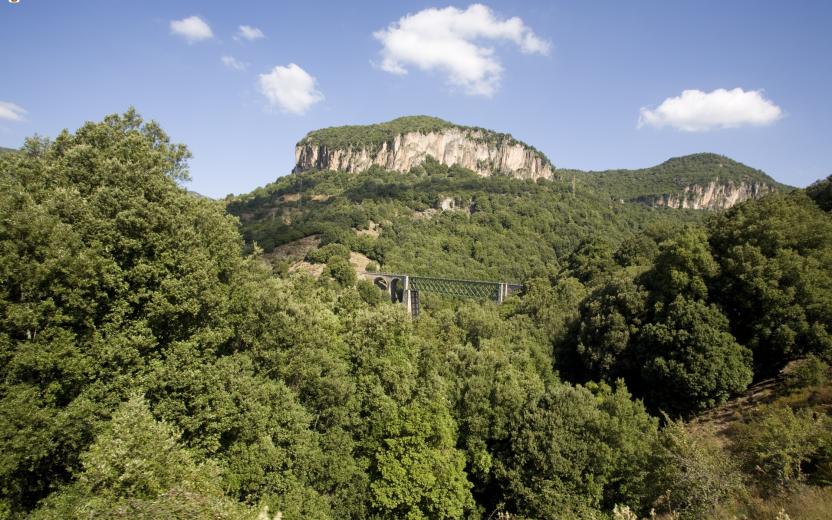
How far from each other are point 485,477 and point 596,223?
436 ft

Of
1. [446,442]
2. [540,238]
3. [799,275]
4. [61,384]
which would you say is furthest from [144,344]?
[540,238]

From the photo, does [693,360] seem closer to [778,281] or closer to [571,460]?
[778,281]

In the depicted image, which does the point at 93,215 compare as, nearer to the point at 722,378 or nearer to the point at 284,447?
the point at 284,447

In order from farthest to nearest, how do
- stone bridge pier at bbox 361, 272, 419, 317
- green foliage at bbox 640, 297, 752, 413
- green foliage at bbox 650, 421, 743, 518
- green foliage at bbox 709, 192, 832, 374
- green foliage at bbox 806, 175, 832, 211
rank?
stone bridge pier at bbox 361, 272, 419, 317, green foliage at bbox 806, 175, 832, 211, green foliage at bbox 640, 297, 752, 413, green foliage at bbox 709, 192, 832, 374, green foliage at bbox 650, 421, 743, 518

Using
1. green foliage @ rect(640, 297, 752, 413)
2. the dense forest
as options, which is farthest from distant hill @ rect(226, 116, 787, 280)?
green foliage @ rect(640, 297, 752, 413)

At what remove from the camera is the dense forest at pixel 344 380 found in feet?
34.7

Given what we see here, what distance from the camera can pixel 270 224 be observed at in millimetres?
121438

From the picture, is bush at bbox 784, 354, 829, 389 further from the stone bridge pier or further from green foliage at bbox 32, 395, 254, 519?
the stone bridge pier

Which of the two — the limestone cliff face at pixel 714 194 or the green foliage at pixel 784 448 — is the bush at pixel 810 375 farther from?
the limestone cliff face at pixel 714 194

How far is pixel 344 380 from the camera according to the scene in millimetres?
18094

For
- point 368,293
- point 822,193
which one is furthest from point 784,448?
point 368,293

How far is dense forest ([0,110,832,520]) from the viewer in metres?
10.6

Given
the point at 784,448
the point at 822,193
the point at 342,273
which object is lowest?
the point at 784,448

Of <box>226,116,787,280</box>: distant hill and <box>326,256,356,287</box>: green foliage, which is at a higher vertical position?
<box>226,116,787,280</box>: distant hill
